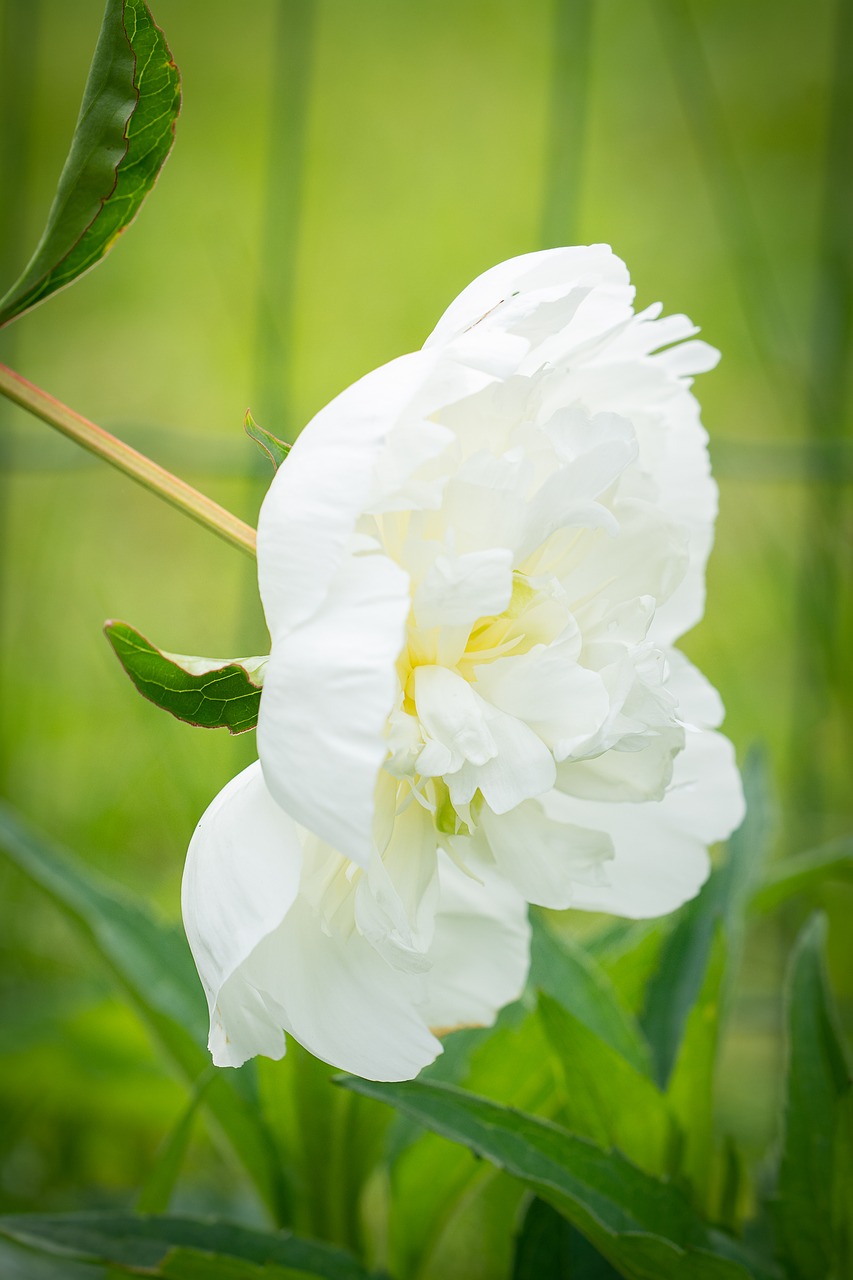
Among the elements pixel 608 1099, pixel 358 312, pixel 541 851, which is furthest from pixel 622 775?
pixel 358 312

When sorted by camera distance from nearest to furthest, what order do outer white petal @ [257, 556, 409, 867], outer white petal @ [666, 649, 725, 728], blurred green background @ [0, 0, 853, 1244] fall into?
outer white petal @ [257, 556, 409, 867] < outer white petal @ [666, 649, 725, 728] < blurred green background @ [0, 0, 853, 1244]

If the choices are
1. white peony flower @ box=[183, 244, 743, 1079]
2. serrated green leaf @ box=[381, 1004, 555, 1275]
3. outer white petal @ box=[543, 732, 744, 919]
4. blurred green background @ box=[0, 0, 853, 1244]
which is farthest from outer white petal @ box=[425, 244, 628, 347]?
blurred green background @ box=[0, 0, 853, 1244]

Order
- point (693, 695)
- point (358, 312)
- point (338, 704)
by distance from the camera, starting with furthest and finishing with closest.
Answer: point (358, 312) → point (693, 695) → point (338, 704)

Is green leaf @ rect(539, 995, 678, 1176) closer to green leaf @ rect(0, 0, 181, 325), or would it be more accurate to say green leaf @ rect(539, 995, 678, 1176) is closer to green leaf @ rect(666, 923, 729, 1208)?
green leaf @ rect(666, 923, 729, 1208)

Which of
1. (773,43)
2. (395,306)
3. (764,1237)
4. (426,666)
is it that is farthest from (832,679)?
(773,43)

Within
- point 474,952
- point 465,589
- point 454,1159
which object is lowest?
point 454,1159

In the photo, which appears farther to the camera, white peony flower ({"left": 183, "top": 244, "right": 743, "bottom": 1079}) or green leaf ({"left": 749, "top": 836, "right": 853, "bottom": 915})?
green leaf ({"left": 749, "top": 836, "right": 853, "bottom": 915})

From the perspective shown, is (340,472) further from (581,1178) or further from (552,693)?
(581,1178)
